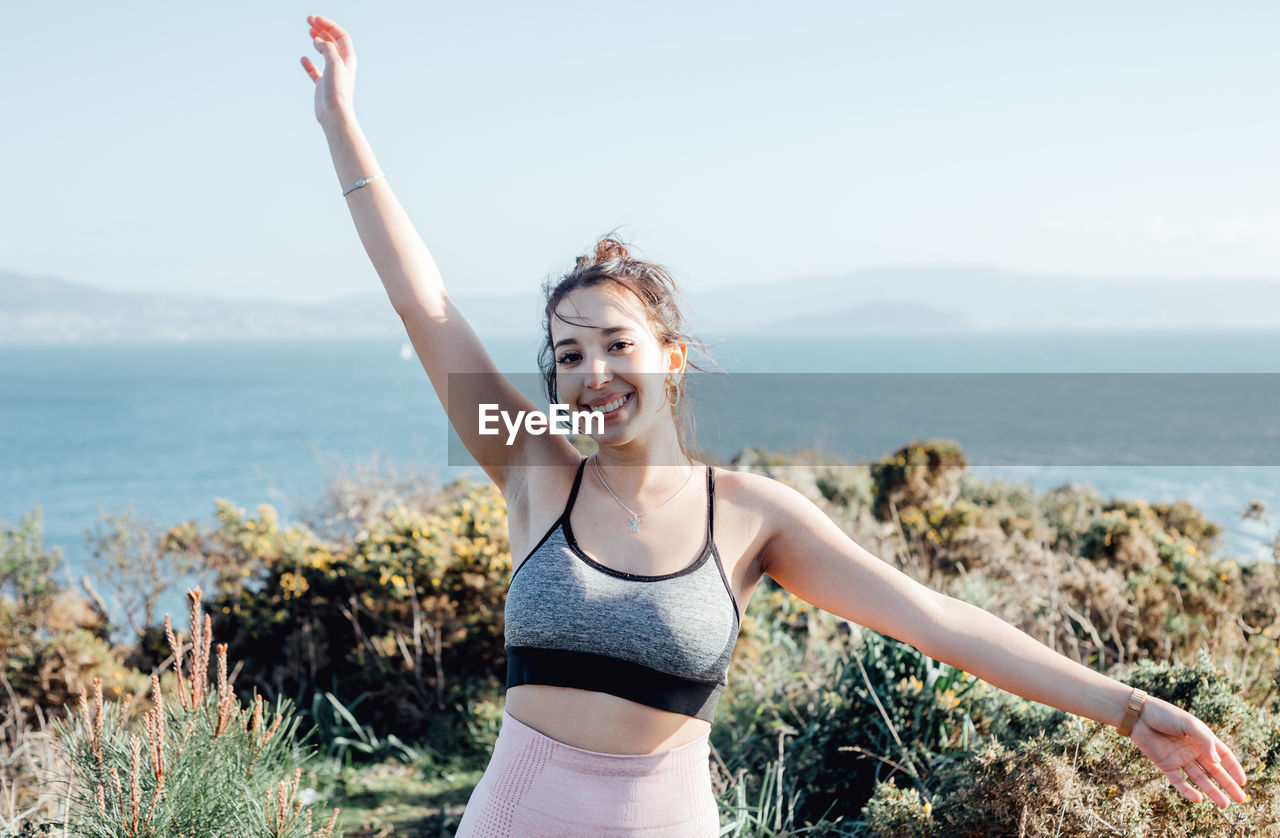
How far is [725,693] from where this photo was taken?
4387 mm

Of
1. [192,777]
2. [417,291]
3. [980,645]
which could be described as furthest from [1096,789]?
[192,777]

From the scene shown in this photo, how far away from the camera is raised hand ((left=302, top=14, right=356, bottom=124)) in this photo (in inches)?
92.4

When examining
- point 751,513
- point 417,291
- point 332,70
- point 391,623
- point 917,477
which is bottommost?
point 391,623

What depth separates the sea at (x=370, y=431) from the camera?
2434 cm

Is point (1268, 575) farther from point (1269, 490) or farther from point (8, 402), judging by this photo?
point (8, 402)

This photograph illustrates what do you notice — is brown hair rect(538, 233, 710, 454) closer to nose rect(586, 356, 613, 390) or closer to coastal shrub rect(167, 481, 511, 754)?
nose rect(586, 356, 613, 390)

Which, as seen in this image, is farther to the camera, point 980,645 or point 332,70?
point 332,70

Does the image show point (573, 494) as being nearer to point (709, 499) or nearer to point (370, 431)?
point (709, 499)

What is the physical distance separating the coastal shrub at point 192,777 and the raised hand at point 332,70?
4.00 feet

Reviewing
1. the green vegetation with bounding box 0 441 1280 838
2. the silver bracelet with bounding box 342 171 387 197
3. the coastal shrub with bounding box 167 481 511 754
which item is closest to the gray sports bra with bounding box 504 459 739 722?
the green vegetation with bounding box 0 441 1280 838

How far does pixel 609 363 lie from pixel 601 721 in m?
0.71

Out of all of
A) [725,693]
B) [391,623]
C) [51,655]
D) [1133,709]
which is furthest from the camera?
[391,623]

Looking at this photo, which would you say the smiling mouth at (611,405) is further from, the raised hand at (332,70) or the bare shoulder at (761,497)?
the raised hand at (332,70)

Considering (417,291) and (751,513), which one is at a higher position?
(417,291)
